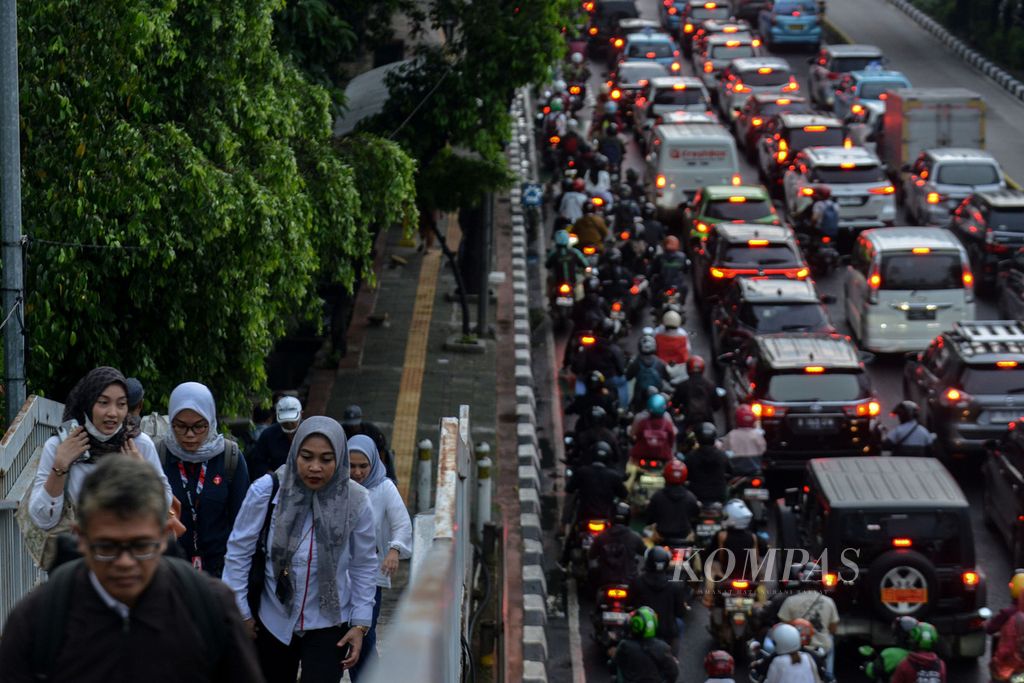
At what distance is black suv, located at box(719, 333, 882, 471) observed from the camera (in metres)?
18.6

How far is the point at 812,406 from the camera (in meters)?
18.6

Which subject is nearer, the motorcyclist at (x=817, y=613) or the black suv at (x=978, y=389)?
the motorcyclist at (x=817, y=613)

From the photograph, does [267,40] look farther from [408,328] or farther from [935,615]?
[408,328]

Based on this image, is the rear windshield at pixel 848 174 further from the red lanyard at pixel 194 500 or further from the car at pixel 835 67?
the red lanyard at pixel 194 500

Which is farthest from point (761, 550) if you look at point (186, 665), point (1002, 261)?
point (1002, 261)

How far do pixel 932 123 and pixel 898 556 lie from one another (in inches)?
889

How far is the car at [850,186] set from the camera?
97.5 feet

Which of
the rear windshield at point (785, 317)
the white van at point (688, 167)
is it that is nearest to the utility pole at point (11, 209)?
the rear windshield at point (785, 317)

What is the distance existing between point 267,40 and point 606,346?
6.77 m

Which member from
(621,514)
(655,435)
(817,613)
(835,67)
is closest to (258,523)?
(817,613)

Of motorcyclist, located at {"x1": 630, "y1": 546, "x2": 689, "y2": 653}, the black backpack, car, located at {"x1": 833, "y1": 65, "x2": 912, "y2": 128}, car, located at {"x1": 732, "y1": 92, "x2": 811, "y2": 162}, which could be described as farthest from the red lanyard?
car, located at {"x1": 833, "y1": 65, "x2": 912, "y2": 128}

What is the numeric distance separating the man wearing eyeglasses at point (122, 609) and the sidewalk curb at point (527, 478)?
29.1ft

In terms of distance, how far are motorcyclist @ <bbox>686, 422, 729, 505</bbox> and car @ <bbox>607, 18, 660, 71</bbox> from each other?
113ft

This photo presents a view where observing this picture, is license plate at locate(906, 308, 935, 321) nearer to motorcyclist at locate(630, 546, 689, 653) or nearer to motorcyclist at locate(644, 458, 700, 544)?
motorcyclist at locate(644, 458, 700, 544)
